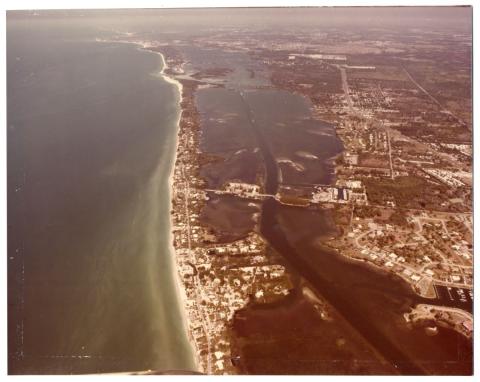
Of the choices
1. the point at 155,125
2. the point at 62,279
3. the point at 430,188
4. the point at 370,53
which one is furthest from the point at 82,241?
the point at 370,53

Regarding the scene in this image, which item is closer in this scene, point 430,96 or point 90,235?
point 90,235

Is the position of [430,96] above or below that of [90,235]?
above

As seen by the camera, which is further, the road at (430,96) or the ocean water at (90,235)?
the road at (430,96)

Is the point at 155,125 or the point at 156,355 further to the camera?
the point at 155,125

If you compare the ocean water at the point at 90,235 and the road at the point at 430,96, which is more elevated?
the road at the point at 430,96

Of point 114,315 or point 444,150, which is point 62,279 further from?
point 444,150

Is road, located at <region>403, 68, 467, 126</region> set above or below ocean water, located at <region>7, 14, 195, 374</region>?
above

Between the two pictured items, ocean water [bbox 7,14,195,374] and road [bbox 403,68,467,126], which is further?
road [bbox 403,68,467,126]

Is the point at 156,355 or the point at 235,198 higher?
the point at 235,198
